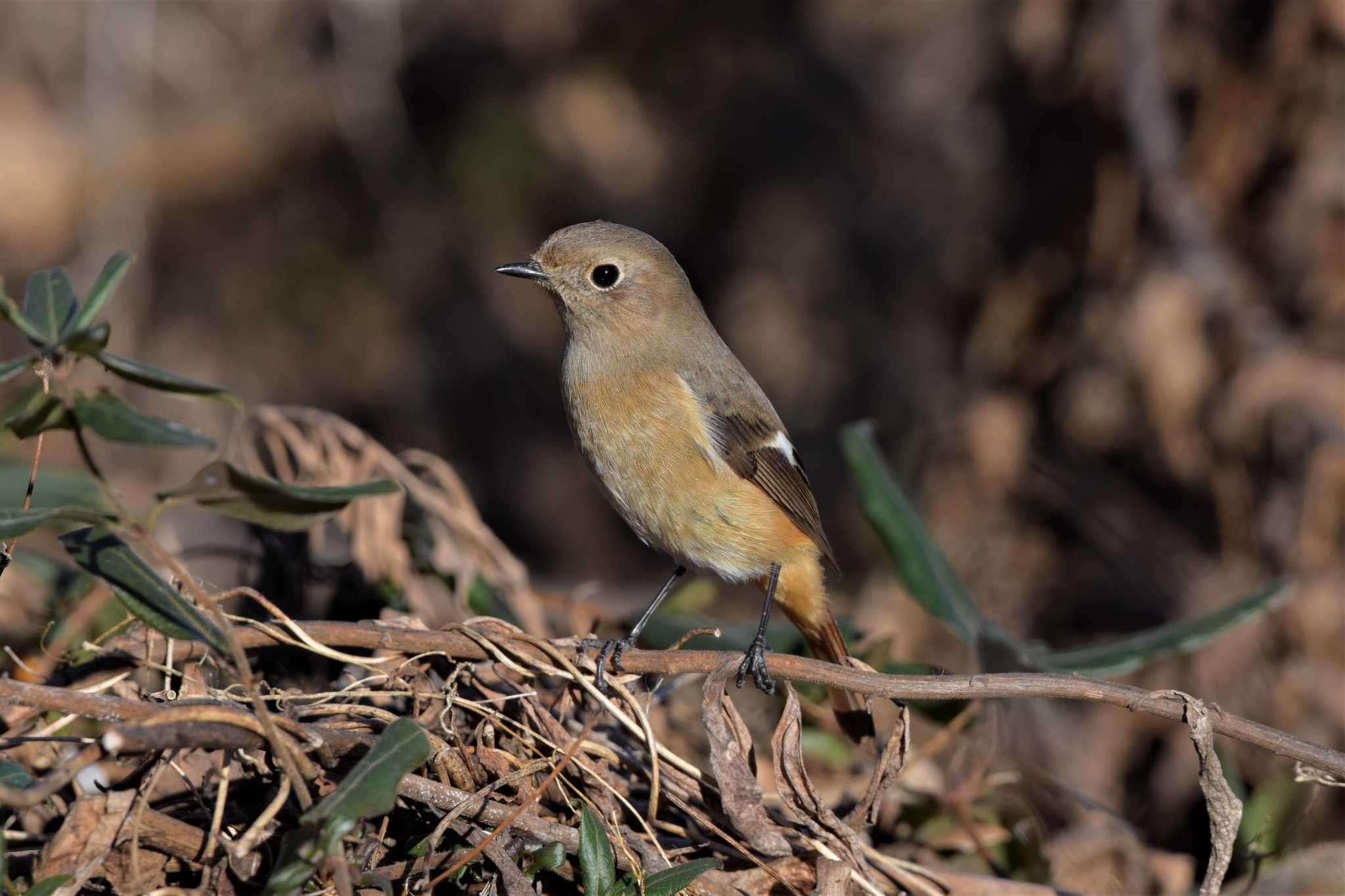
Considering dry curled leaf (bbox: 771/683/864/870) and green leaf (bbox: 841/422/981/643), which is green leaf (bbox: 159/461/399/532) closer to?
dry curled leaf (bbox: 771/683/864/870)

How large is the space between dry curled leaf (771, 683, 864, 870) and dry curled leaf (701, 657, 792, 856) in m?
0.04

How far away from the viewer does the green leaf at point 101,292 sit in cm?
148

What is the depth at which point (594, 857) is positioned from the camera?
166 cm

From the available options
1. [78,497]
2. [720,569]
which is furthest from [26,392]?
[720,569]

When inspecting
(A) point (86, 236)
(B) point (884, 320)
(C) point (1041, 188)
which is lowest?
(B) point (884, 320)

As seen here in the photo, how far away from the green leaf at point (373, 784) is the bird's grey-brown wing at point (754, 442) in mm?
1504

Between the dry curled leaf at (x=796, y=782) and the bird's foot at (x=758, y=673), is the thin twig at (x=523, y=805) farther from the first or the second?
the bird's foot at (x=758, y=673)

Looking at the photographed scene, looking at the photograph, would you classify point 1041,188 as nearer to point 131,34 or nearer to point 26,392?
point 26,392

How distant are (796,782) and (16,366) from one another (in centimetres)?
119

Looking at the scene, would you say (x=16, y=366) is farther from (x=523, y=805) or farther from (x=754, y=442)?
(x=754, y=442)

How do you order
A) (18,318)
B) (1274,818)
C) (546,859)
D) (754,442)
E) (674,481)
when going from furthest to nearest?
(754,442)
(674,481)
(1274,818)
(546,859)
(18,318)

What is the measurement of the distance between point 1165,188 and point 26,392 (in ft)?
12.8

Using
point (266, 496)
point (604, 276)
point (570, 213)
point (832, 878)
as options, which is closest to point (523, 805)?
point (832, 878)

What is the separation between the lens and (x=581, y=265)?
320 centimetres
